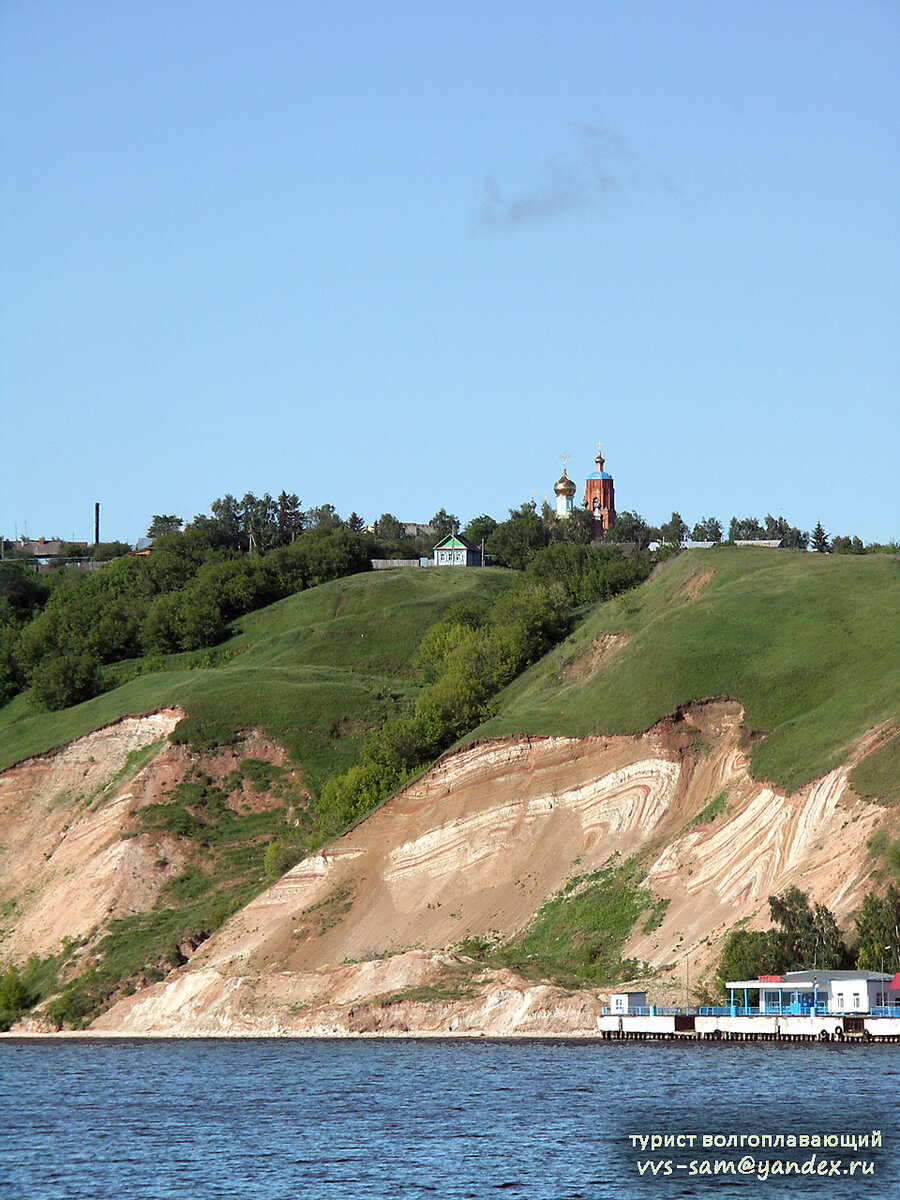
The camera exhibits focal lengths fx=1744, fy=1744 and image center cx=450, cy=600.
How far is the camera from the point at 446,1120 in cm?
5828

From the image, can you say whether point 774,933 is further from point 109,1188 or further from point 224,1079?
point 109,1188

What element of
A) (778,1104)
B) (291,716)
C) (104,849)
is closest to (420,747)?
(291,716)

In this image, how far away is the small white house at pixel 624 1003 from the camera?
8400 centimetres

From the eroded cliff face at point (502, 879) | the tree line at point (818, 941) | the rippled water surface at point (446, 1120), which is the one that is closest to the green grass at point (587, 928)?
the eroded cliff face at point (502, 879)

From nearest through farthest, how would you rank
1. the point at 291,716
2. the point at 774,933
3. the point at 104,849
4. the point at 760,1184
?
Result: 1. the point at 760,1184
2. the point at 774,933
3. the point at 104,849
4. the point at 291,716

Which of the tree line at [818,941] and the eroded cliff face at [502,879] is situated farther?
the eroded cliff face at [502,879]

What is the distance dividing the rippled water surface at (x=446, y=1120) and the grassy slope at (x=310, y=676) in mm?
49559

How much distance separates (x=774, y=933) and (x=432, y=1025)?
18.1 m

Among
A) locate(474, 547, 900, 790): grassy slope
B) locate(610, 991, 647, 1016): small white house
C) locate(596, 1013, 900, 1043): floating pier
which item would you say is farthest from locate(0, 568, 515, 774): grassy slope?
locate(596, 1013, 900, 1043): floating pier

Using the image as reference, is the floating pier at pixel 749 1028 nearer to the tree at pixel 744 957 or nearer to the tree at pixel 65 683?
the tree at pixel 744 957

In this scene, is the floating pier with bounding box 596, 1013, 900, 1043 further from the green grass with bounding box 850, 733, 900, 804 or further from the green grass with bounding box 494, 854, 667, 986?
the green grass with bounding box 850, 733, 900, 804

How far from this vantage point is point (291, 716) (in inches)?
5157

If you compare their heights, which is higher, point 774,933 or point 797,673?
point 797,673

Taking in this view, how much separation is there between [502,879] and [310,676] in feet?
150
